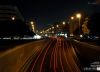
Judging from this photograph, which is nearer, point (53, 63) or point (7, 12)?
point (53, 63)

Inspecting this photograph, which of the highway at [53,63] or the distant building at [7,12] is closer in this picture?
the highway at [53,63]

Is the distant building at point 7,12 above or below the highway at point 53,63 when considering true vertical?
above

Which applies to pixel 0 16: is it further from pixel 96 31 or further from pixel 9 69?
pixel 9 69

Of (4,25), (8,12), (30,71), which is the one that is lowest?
(30,71)

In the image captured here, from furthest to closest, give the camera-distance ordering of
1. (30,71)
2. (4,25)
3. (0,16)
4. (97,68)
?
(0,16) < (4,25) < (30,71) < (97,68)

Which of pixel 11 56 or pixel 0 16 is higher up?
pixel 0 16

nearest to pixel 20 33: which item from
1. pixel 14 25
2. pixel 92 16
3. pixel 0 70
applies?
pixel 14 25

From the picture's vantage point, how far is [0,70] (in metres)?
27.2

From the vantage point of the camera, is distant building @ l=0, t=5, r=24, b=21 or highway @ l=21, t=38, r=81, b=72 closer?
highway @ l=21, t=38, r=81, b=72

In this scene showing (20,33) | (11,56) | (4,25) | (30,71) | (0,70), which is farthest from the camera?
(20,33)

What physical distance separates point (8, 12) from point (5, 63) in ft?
543

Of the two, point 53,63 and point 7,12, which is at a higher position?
point 7,12

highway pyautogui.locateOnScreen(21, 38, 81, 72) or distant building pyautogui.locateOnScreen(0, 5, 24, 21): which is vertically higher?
distant building pyautogui.locateOnScreen(0, 5, 24, 21)

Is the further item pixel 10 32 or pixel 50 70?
pixel 10 32
